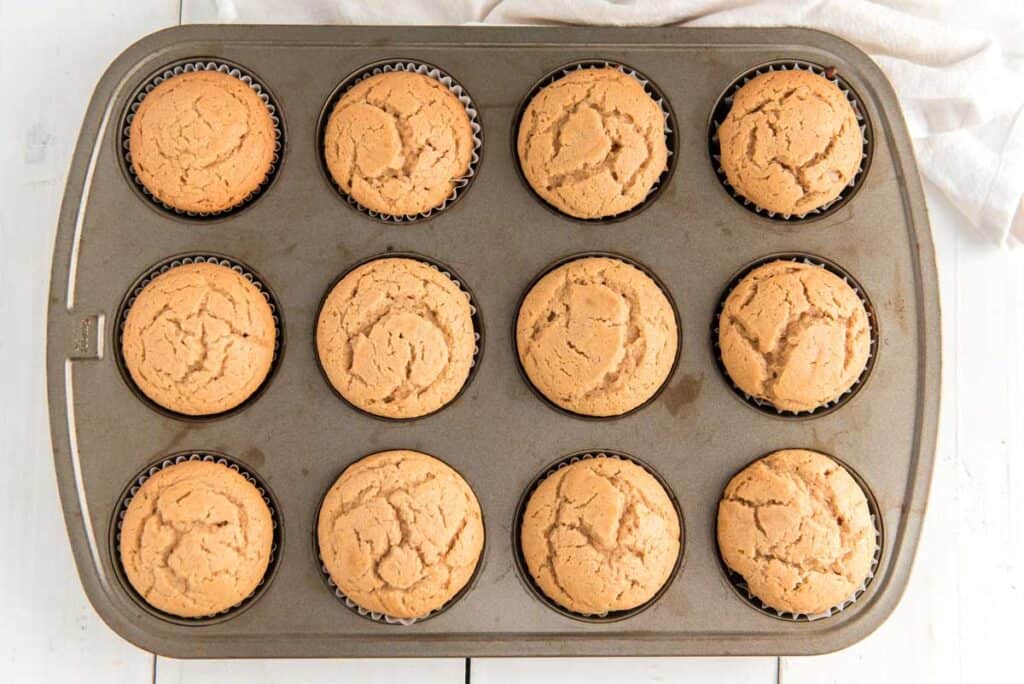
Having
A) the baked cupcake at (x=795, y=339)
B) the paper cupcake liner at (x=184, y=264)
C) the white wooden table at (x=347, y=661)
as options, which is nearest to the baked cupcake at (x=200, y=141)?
the paper cupcake liner at (x=184, y=264)

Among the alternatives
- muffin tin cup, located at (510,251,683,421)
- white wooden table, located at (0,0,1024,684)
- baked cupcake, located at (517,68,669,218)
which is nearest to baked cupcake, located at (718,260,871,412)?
muffin tin cup, located at (510,251,683,421)

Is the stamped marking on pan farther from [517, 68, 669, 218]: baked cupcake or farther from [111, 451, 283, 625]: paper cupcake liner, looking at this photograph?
[517, 68, 669, 218]: baked cupcake

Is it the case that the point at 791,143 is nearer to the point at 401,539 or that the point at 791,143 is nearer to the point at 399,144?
the point at 399,144

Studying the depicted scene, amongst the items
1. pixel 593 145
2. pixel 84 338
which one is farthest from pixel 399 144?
pixel 84 338

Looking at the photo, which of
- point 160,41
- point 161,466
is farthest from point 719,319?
point 160,41

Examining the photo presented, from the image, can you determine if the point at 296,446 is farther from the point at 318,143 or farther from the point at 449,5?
the point at 449,5

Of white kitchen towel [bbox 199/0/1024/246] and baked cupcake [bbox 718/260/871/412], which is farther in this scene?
white kitchen towel [bbox 199/0/1024/246]

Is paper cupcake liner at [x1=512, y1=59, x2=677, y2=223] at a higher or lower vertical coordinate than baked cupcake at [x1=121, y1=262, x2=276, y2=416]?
higher
